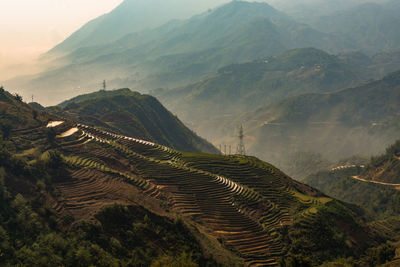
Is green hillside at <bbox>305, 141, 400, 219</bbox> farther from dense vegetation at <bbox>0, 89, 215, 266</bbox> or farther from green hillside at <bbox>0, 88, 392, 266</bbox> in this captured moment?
dense vegetation at <bbox>0, 89, 215, 266</bbox>

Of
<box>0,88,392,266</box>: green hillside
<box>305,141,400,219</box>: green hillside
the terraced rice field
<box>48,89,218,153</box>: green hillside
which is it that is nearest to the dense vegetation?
<box>0,88,392,266</box>: green hillside

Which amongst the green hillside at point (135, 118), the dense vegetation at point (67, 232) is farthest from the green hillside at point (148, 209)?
the green hillside at point (135, 118)

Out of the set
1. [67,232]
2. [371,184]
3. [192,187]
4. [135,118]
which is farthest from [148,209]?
[371,184]

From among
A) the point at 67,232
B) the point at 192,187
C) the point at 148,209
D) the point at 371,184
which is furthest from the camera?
the point at 371,184

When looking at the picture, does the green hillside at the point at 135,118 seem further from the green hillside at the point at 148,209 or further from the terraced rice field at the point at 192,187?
the terraced rice field at the point at 192,187

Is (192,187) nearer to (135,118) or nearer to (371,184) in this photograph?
(135,118)

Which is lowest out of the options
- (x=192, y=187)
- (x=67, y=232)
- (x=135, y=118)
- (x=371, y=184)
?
(x=371, y=184)
